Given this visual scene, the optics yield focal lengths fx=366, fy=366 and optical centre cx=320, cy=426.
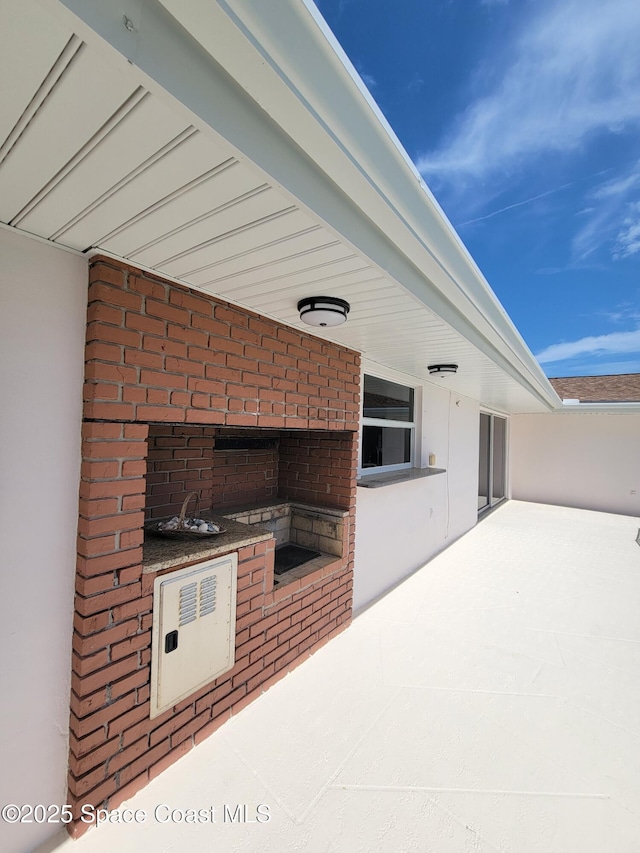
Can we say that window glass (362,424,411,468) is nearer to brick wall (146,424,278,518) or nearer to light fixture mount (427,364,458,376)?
light fixture mount (427,364,458,376)

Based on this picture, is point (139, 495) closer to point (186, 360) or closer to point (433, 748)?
point (186, 360)

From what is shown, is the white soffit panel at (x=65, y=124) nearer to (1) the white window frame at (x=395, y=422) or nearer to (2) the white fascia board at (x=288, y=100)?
(2) the white fascia board at (x=288, y=100)

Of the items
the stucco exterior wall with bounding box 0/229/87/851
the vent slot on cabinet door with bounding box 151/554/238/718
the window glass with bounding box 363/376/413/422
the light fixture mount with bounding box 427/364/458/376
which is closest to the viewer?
the stucco exterior wall with bounding box 0/229/87/851

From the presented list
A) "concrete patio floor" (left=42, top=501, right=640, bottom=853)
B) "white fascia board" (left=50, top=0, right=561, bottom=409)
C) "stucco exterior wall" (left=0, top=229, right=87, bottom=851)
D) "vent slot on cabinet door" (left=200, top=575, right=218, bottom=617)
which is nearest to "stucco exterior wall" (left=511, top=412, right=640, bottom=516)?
"concrete patio floor" (left=42, top=501, right=640, bottom=853)

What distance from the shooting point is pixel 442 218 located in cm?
182

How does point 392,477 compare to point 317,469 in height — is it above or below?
below

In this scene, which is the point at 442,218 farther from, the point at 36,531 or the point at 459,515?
the point at 459,515

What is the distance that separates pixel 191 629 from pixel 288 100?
2.63 m

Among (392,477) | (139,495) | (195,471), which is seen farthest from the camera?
(392,477)

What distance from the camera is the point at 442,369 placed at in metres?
4.30

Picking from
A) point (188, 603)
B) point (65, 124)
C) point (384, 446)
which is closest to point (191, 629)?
point (188, 603)

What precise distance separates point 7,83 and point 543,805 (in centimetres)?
380

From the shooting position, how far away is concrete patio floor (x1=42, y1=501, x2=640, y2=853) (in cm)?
192

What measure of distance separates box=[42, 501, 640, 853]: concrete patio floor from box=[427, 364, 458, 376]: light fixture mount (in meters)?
2.81
